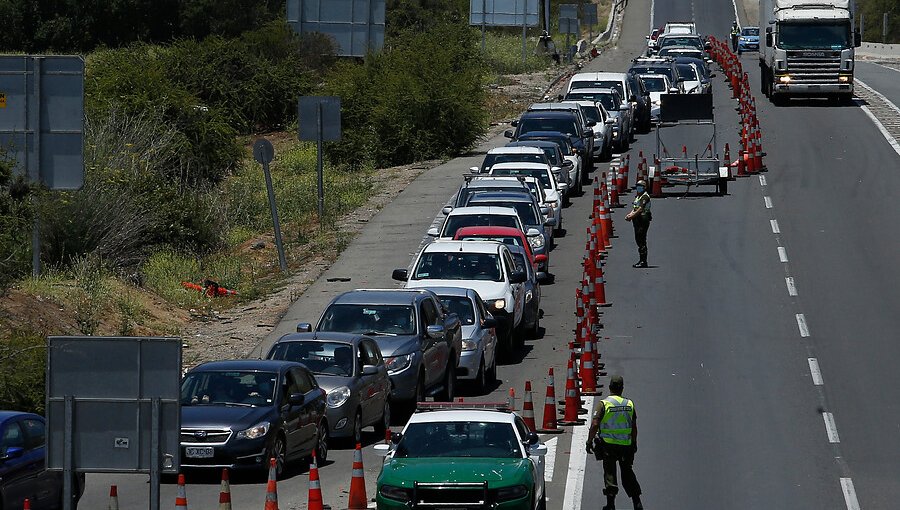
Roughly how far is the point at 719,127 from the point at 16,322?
32260mm

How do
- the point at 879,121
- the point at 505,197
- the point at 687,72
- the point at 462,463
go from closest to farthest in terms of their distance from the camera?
1. the point at 462,463
2. the point at 505,197
3. the point at 879,121
4. the point at 687,72

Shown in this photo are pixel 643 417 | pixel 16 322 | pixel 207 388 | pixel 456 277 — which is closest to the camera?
pixel 207 388

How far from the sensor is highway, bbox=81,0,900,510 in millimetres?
17484

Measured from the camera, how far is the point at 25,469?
A: 1455cm

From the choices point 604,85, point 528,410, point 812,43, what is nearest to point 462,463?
point 528,410

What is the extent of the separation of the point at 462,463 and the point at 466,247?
11609mm

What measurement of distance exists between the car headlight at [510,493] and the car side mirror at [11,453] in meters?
4.42

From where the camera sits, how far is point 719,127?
51.9 metres

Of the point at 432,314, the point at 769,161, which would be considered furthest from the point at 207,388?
the point at 769,161

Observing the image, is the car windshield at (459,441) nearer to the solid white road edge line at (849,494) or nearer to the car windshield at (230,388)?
the car windshield at (230,388)

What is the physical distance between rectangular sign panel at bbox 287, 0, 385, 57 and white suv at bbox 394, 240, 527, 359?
39.9 metres

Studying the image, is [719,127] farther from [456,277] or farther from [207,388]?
[207,388]

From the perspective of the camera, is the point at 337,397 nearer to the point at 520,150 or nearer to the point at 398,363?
the point at 398,363

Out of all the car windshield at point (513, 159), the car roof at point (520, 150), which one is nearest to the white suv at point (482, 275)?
the car windshield at point (513, 159)
